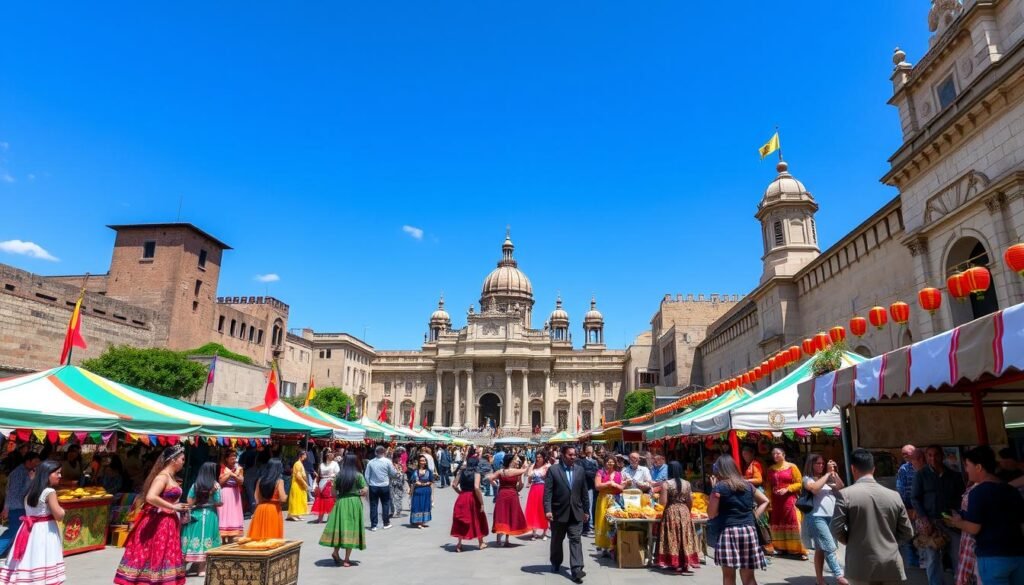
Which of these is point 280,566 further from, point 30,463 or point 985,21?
point 985,21

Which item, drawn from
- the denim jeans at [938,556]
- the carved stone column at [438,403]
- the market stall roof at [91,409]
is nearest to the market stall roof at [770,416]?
the denim jeans at [938,556]

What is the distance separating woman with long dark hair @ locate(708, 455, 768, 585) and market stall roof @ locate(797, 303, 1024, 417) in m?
1.89

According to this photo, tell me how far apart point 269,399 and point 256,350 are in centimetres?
4229

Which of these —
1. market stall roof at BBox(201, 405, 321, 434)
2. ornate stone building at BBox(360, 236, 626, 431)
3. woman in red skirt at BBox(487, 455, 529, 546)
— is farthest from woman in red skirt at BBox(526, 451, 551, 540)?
ornate stone building at BBox(360, 236, 626, 431)

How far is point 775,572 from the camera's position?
8.13m

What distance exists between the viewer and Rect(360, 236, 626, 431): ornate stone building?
6994 cm

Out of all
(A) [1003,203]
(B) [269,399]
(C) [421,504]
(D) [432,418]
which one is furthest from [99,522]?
(D) [432,418]

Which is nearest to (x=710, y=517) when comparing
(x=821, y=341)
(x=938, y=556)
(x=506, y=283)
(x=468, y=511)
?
(x=938, y=556)

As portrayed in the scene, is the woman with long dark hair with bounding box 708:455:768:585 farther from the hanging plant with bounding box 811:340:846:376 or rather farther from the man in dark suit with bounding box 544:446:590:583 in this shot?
the hanging plant with bounding box 811:340:846:376

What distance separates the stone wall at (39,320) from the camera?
31.3 meters

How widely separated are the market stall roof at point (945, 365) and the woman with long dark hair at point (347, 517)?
22.6 feet

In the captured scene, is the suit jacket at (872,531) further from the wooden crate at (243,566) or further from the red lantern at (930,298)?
the red lantern at (930,298)

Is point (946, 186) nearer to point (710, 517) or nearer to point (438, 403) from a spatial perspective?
point (710, 517)

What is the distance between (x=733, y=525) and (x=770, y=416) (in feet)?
17.3
